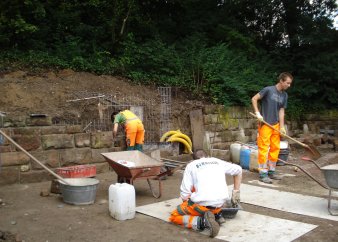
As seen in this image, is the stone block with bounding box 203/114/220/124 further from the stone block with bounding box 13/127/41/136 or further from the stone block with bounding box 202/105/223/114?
the stone block with bounding box 13/127/41/136

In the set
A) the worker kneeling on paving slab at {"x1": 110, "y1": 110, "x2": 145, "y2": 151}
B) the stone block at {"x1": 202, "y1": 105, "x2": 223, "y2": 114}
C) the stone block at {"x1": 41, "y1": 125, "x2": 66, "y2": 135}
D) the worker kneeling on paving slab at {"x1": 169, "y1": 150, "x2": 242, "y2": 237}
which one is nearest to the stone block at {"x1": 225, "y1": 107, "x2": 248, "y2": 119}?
the stone block at {"x1": 202, "y1": 105, "x2": 223, "y2": 114}

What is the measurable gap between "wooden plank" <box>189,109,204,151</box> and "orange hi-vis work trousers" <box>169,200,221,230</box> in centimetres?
509

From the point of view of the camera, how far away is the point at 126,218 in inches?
191

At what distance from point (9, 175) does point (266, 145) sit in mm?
4477

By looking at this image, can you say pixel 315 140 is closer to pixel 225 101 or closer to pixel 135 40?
pixel 225 101

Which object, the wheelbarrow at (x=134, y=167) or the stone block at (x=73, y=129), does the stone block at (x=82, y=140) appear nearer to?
the stone block at (x=73, y=129)

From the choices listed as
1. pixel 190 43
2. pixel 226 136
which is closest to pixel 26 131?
pixel 226 136

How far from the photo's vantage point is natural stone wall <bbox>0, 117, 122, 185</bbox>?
6.62 meters

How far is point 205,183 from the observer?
4312mm

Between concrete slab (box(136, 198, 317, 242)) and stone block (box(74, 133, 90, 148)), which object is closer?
concrete slab (box(136, 198, 317, 242))

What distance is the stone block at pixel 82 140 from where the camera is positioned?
7.39 meters

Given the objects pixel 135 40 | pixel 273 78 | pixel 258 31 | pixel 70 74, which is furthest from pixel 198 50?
pixel 258 31

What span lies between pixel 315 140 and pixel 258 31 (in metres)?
6.27

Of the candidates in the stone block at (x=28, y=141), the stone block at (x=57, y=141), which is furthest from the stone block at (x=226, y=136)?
the stone block at (x=28, y=141)
